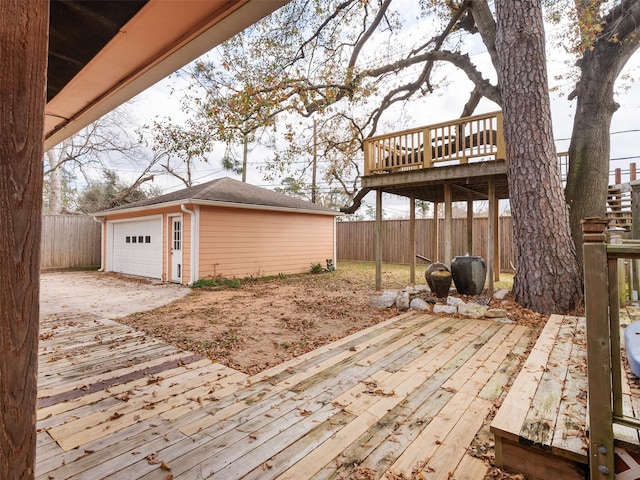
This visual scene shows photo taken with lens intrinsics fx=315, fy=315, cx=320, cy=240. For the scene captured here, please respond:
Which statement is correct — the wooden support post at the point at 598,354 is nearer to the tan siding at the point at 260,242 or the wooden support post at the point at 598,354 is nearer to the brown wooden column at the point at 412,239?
the brown wooden column at the point at 412,239

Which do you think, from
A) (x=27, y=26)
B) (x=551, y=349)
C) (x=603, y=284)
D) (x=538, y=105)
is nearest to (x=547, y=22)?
(x=538, y=105)

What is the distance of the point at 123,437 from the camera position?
2.04m

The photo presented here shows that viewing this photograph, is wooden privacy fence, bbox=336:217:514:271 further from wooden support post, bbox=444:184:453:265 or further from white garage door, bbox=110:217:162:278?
white garage door, bbox=110:217:162:278

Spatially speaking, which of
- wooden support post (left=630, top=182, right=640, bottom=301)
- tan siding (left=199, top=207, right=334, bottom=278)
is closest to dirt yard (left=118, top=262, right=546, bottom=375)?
wooden support post (left=630, top=182, right=640, bottom=301)

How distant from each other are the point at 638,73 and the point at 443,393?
10.5 metres

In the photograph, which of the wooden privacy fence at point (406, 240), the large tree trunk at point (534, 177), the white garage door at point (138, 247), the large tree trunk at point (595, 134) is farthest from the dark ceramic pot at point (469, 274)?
the white garage door at point (138, 247)

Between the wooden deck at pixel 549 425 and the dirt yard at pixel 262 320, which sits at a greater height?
the wooden deck at pixel 549 425

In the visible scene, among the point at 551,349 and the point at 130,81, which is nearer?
the point at 130,81

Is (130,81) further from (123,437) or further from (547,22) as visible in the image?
(547,22)

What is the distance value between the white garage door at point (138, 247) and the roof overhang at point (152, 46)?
24.5 ft

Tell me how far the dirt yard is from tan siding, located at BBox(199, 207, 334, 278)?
57.5 inches

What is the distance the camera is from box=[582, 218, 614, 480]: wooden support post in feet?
4.78

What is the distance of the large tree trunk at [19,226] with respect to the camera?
891mm

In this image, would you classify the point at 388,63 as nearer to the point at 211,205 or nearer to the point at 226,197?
the point at 226,197
